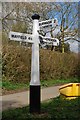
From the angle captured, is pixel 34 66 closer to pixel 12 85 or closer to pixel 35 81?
pixel 35 81

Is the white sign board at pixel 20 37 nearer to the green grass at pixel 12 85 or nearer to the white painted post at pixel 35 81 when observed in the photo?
the white painted post at pixel 35 81

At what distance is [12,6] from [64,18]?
12.2 metres

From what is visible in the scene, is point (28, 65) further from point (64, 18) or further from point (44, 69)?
point (64, 18)

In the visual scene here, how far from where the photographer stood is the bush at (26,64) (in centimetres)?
1577

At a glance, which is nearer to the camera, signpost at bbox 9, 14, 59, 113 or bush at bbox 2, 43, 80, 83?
signpost at bbox 9, 14, 59, 113

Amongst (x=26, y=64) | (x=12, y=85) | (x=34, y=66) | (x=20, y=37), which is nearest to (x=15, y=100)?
(x=34, y=66)

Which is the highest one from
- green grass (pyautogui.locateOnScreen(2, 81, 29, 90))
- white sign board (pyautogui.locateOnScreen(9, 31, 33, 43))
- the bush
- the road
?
white sign board (pyautogui.locateOnScreen(9, 31, 33, 43))

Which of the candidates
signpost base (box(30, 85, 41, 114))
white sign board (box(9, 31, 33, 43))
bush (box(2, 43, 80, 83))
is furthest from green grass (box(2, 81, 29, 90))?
white sign board (box(9, 31, 33, 43))

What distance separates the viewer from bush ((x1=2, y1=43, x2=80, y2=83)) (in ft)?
51.7

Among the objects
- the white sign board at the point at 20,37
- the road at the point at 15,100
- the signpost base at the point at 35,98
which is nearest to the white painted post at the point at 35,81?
the signpost base at the point at 35,98

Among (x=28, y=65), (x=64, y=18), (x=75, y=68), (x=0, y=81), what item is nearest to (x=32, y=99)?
(x=0, y=81)

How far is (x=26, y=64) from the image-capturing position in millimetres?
17547

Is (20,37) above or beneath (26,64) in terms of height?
above

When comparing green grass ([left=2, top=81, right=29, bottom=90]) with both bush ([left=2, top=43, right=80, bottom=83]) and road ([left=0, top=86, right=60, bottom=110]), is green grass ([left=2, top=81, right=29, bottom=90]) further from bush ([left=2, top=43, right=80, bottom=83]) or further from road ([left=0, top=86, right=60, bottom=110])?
road ([left=0, top=86, right=60, bottom=110])
